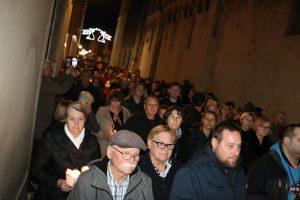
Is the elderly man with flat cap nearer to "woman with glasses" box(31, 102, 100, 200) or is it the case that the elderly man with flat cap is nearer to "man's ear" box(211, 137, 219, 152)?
"man's ear" box(211, 137, 219, 152)

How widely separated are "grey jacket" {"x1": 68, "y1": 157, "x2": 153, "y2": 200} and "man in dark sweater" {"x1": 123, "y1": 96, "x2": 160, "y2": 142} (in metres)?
3.17

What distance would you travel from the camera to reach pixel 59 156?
442 cm

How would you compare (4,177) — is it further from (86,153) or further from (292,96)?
(292,96)

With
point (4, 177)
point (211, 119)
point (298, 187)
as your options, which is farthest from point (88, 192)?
point (211, 119)

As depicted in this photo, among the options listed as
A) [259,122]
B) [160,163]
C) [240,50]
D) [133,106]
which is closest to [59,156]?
[160,163]

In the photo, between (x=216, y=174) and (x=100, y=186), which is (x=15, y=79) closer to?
(x=100, y=186)

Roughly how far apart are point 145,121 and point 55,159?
2.73m

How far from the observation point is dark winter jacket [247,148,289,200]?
4.37 meters

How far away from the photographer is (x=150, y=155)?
4414 millimetres

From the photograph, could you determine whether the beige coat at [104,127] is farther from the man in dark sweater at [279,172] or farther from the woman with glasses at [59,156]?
the man in dark sweater at [279,172]

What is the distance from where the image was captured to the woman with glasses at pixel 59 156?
14.1 ft

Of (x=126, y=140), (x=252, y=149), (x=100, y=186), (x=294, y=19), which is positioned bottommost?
(x=100, y=186)

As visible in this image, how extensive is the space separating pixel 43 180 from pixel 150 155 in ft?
3.91

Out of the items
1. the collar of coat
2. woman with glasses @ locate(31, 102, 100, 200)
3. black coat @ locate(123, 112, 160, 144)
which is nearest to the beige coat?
black coat @ locate(123, 112, 160, 144)
